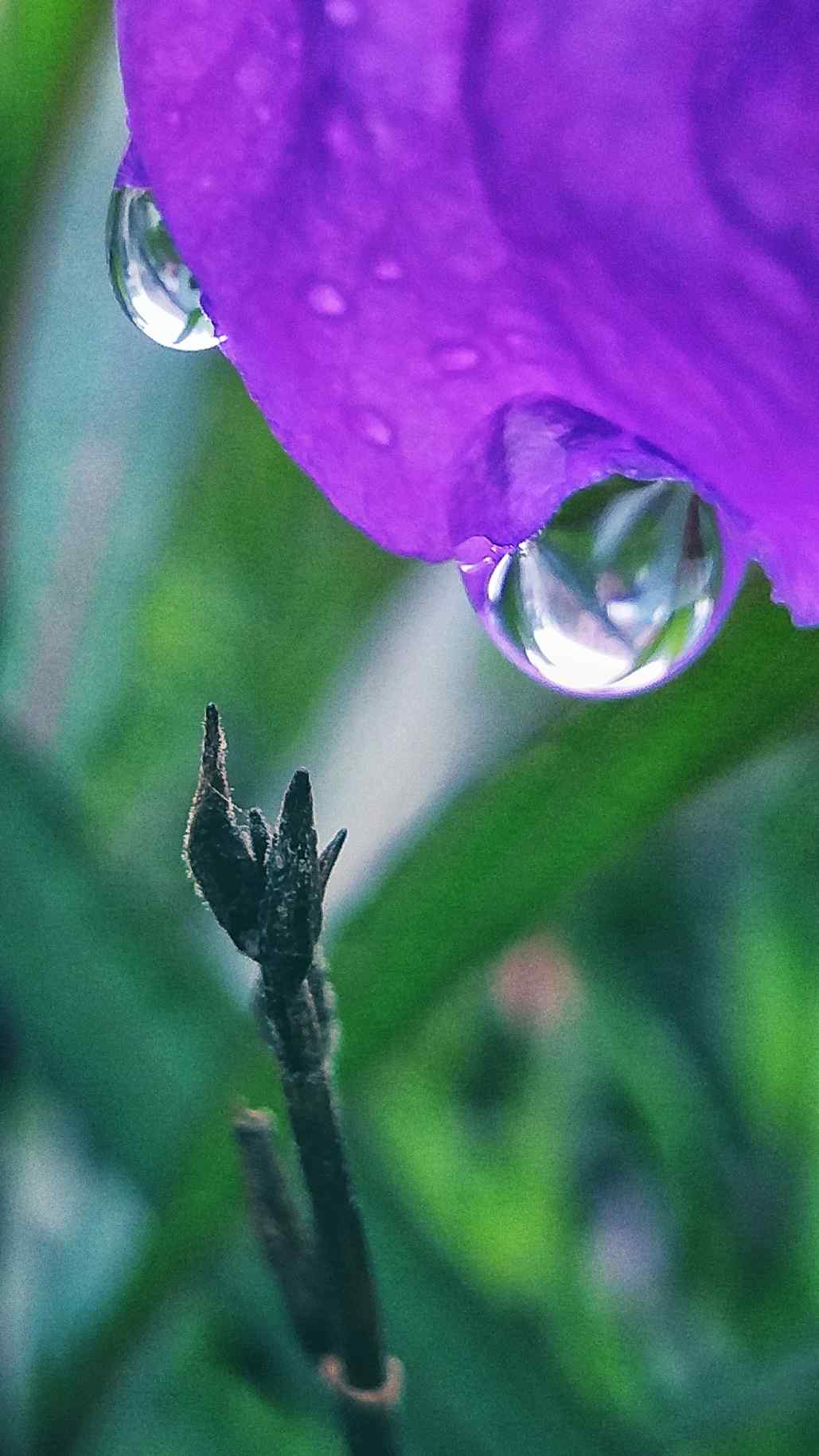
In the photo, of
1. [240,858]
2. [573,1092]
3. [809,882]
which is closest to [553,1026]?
[573,1092]

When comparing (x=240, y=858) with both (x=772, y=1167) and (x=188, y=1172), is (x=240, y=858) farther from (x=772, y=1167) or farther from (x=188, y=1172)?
(x=772, y=1167)

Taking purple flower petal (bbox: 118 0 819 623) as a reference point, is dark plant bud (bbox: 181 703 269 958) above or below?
below

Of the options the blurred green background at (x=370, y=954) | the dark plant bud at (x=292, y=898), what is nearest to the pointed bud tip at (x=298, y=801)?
the dark plant bud at (x=292, y=898)

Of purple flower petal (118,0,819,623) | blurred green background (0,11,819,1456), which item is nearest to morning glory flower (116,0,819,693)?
purple flower petal (118,0,819,623)

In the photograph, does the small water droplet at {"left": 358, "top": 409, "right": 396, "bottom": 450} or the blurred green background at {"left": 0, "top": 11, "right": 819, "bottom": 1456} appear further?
the blurred green background at {"left": 0, "top": 11, "right": 819, "bottom": 1456}

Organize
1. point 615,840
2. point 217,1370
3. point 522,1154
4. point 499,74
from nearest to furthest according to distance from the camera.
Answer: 1. point 499,74
2. point 615,840
3. point 217,1370
4. point 522,1154

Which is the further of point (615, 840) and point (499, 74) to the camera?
point (615, 840)

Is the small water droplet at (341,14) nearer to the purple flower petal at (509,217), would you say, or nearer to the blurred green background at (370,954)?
the purple flower petal at (509,217)

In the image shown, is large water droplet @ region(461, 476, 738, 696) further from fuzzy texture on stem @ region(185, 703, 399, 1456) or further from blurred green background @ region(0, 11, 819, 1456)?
blurred green background @ region(0, 11, 819, 1456)
